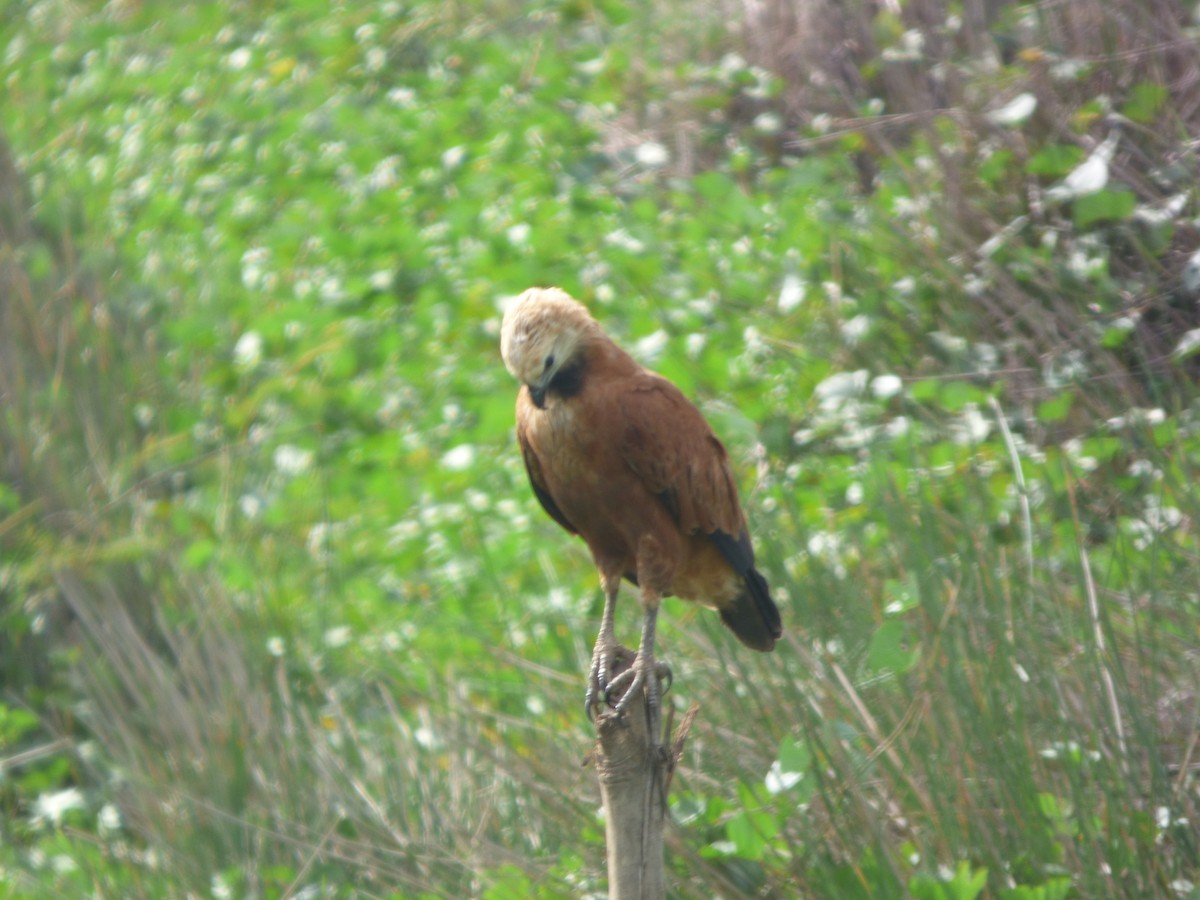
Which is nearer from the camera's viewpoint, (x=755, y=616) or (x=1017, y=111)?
(x=755, y=616)

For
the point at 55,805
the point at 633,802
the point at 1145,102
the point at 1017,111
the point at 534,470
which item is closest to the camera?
the point at 633,802

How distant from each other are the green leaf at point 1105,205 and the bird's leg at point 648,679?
185 cm

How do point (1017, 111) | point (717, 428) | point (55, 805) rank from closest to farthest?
point (1017, 111), point (717, 428), point (55, 805)

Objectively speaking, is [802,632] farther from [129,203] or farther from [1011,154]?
[129,203]

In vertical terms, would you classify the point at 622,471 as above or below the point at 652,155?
above

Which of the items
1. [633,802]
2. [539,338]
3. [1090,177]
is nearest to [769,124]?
[1090,177]

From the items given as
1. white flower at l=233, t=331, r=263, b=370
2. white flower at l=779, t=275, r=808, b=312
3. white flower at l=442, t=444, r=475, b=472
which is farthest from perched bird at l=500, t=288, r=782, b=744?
white flower at l=233, t=331, r=263, b=370

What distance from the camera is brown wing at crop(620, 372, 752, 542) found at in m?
3.10

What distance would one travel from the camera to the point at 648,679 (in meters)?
2.89

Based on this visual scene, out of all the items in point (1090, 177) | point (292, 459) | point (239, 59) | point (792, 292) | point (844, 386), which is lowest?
point (292, 459)

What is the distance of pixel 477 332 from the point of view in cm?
732

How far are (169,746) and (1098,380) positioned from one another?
289 cm

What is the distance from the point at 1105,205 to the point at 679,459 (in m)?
1.71

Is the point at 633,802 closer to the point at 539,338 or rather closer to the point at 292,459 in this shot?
the point at 539,338
